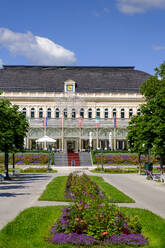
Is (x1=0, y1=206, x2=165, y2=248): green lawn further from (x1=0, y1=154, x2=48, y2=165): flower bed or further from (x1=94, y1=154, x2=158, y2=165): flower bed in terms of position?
(x1=94, y1=154, x2=158, y2=165): flower bed

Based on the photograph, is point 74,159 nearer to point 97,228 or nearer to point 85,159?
point 85,159

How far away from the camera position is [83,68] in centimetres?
9612

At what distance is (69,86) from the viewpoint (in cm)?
8850

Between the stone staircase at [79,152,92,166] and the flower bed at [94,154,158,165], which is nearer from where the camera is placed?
the flower bed at [94,154,158,165]

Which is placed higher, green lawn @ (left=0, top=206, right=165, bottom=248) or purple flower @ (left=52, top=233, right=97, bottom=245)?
purple flower @ (left=52, top=233, right=97, bottom=245)

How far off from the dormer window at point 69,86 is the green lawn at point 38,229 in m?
74.4

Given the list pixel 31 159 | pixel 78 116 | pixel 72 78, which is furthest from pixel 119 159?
pixel 72 78

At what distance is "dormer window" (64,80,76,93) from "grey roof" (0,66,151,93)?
153 cm

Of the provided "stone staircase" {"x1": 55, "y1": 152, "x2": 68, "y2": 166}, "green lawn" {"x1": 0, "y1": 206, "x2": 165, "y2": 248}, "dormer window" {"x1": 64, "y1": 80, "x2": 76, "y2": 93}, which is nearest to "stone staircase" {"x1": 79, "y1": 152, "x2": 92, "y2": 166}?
"stone staircase" {"x1": 55, "y1": 152, "x2": 68, "y2": 166}

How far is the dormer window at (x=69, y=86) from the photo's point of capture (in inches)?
3474

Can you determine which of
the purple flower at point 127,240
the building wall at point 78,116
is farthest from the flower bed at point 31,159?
the purple flower at point 127,240

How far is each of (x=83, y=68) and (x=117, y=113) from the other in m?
14.5

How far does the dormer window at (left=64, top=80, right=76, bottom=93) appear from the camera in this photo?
88.2 m

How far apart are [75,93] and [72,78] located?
5956 mm
